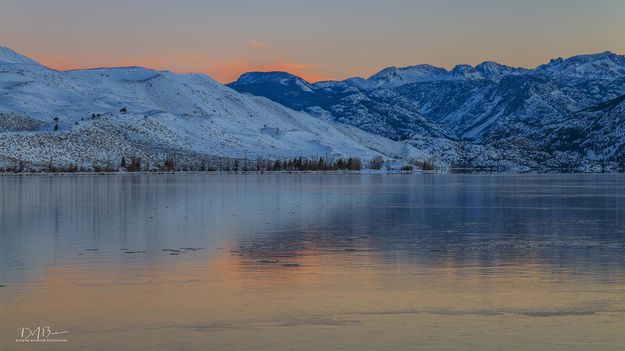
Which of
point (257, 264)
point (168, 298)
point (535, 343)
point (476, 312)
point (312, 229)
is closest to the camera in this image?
point (535, 343)

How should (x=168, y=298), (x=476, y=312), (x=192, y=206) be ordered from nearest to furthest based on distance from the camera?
(x=476, y=312), (x=168, y=298), (x=192, y=206)

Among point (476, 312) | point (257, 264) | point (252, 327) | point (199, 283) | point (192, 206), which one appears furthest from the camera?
point (192, 206)

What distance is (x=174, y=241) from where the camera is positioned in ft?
161

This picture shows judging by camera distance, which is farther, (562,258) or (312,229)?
(312,229)

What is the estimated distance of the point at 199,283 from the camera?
3366cm

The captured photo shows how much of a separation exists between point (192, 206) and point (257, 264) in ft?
147

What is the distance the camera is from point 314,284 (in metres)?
33.3

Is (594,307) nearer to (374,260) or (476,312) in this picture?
(476,312)

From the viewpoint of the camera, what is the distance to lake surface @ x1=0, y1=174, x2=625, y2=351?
81.2 ft

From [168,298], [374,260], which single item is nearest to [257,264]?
[374,260]

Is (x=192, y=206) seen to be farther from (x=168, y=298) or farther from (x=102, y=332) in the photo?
(x=102, y=332)

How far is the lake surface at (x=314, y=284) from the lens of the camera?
24750 mm

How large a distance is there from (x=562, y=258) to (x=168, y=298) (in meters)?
19.6

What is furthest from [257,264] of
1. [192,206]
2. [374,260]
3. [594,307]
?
[192,206]
